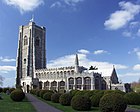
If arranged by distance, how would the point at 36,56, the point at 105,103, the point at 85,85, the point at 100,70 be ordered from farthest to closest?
the point at 36,56
the point at 100,70
the point at 85,85
the point at 105,103

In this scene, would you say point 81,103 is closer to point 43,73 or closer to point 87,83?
point 87,83

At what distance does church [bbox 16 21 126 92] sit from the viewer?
3228 inches

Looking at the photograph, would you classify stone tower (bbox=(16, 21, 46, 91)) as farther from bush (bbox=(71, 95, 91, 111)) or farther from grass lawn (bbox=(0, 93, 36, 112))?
bush (bbox=(71, 95, 91, 111))

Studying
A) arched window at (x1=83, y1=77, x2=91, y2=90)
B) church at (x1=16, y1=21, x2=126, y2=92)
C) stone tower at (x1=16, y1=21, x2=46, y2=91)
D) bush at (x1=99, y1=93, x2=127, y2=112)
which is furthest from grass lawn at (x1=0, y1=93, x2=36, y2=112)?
stone tower at (x1=16, y1=21, x2=46, y2=91)

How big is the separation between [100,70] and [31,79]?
1195 inches

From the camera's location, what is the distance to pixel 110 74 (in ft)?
284

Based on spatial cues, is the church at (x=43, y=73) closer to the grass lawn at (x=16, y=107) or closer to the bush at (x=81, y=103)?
the grass lawn at (x=16, y=107)

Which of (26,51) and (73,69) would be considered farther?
(26,51)

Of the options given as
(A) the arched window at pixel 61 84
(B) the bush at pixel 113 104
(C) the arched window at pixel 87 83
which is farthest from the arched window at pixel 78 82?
(B) the bush at pixel 113 104

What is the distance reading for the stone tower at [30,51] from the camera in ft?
344

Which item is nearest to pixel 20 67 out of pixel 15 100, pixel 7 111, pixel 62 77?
pixel 62 77

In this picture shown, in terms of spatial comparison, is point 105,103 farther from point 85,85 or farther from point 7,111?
point 85,85

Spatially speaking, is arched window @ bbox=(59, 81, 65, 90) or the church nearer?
the church

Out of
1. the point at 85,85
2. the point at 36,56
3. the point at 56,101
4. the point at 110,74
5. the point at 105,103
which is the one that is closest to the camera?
the point at 105,103
